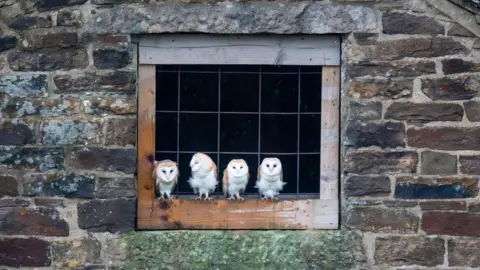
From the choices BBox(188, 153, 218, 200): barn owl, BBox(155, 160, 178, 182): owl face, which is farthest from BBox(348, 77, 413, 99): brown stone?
BBox(155, 160, 178, 182): owl face

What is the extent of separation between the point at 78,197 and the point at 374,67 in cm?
213

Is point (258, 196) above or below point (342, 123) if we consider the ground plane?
below

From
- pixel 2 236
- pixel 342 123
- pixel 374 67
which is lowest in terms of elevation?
pixel 2 236

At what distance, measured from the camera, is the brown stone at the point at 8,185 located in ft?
18.8

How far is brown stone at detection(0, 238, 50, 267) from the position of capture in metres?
5.76

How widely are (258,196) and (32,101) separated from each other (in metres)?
1.65

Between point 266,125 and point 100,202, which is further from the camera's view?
point 266,125

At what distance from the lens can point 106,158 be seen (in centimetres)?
571

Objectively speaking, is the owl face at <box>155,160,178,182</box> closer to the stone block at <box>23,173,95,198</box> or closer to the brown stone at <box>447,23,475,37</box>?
the stone block at <box>23,173,95,198</box>

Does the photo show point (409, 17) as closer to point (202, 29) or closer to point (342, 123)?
point (342, 123)

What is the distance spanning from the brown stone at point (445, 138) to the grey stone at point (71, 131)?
81.2 inches

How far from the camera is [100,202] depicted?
5.73 meters

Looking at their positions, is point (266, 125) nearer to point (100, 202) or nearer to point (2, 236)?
point (100, 202)

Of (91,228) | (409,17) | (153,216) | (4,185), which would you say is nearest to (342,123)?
(409,17)
